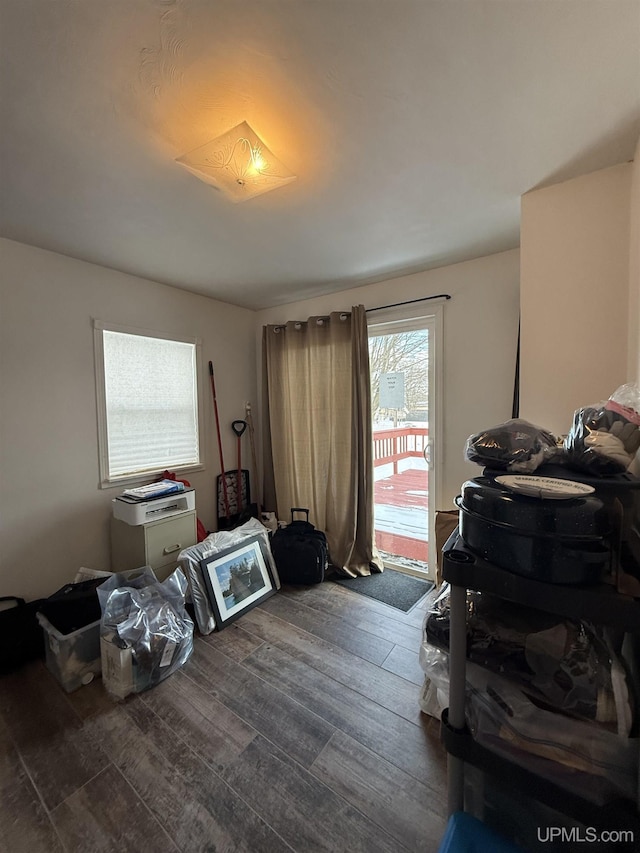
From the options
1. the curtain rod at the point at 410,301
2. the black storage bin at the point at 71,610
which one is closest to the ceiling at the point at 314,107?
the curtain rod at the point at 410,301

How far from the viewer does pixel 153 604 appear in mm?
1803

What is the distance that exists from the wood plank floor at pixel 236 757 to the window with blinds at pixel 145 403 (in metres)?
1.32

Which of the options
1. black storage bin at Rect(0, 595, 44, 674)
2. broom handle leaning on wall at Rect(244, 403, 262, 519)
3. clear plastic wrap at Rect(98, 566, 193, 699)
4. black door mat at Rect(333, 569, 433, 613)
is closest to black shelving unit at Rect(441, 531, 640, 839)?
clear plastic wrap at Rect(98, 566, 193, 699)

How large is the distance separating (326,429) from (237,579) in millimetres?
1386

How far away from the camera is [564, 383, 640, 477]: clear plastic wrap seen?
73 centimetres

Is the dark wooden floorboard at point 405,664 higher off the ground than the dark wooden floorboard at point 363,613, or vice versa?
the dark wooden floorboard at point 363,613

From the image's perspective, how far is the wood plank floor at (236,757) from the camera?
3.53 feet

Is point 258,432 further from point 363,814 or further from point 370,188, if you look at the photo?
point 363,814

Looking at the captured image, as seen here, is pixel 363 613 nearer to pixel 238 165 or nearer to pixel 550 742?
pixel 550 742

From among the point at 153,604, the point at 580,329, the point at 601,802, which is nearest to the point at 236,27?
the point at 580,329

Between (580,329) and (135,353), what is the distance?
9.33 feet

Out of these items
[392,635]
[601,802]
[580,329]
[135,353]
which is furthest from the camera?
[135,353]

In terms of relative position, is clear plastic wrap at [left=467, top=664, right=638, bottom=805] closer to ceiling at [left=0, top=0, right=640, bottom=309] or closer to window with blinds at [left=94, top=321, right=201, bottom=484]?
ceiling at [left=0, top=0, right=640, bottom=309]

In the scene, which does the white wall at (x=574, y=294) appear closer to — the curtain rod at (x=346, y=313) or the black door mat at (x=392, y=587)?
the curtain rod at (x=346, y=313)
